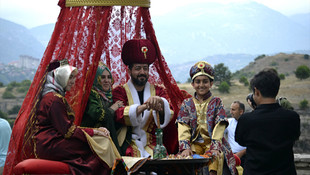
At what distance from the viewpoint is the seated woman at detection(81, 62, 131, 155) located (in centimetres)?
495

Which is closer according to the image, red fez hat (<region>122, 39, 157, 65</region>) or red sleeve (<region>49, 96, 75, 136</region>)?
red sleeve (<region>49, 96, 75, 136</region>)

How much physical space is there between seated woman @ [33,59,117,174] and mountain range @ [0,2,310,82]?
111 m

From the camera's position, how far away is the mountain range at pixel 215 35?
125625 mm

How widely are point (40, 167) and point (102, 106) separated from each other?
111 cm

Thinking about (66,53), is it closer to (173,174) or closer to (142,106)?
(142,106)

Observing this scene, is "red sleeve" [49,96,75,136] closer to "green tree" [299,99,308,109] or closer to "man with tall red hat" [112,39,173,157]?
"man with tall red hat" [112,39,173,157]

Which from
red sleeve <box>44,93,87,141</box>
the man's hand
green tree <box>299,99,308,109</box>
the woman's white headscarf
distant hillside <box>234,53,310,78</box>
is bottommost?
green tree <box>299,99,308,109</box>

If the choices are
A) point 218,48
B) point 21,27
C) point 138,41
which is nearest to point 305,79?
point 138,41

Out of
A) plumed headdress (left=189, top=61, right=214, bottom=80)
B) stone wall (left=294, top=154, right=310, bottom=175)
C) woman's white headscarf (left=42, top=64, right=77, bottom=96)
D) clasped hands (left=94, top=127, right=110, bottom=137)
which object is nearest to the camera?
woman's white headscarf (left=42, top=64, right=77, bottom=96)

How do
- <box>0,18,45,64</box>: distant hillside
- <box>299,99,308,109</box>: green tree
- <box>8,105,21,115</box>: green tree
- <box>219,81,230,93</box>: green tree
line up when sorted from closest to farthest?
<box>299,99,308,109</box>: green tree → <box>219,81,230,93</box>: green tree → <box>8,105,21,115</box>: green tree → <box>0,18,45,64</box>: distant hillside

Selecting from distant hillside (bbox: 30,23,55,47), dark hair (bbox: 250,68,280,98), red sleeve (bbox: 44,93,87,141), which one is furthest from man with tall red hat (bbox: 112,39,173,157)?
distant hillside (bbox: 30,23,55,47)

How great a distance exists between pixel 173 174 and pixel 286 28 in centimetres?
17399

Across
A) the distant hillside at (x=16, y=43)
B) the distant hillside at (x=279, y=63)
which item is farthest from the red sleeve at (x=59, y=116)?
the distant hillside at (x=16, y=43)

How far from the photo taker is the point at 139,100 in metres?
5.43
